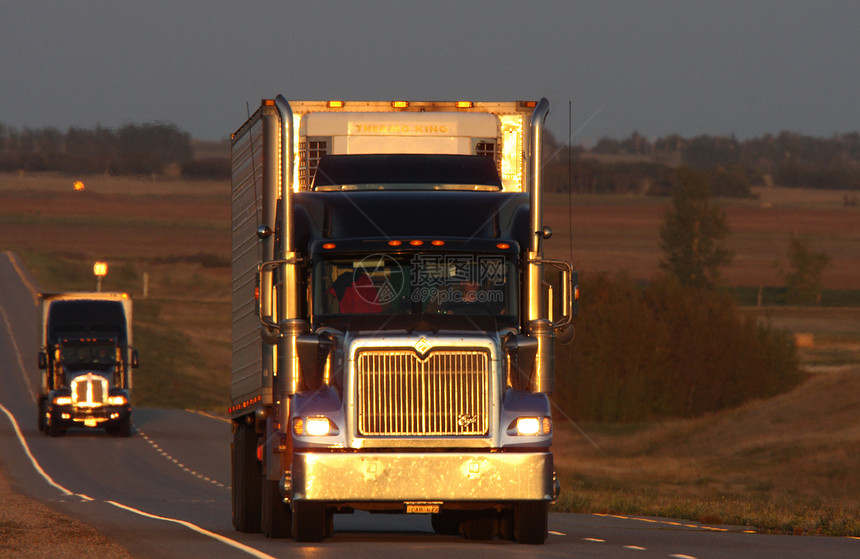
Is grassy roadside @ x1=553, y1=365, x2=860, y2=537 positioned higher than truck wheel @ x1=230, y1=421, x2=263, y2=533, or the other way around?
truck wheel @ x1=230, y1=421, x2=263, y2=533

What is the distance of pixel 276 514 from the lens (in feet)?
57.2

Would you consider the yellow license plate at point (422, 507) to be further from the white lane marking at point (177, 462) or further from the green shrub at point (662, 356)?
the green shrub at point (662, 356)

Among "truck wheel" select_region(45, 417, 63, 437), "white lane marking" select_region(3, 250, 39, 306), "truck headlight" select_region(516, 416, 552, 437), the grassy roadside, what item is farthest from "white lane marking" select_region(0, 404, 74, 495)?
"white lane marking" select_region(3, 250, 39, 306)

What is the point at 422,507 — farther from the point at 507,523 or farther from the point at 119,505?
the point at 119,505

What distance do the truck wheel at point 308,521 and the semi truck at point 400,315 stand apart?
2 cm

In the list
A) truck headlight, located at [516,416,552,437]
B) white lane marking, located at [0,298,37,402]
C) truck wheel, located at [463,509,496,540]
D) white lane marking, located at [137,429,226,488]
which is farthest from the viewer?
white lane marking, located at [0,298,37,402]

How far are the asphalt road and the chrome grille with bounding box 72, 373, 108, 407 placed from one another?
5.05 ft

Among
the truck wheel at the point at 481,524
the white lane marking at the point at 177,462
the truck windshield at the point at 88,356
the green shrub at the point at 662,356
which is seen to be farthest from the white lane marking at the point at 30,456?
the green shrub at the point at 662,356

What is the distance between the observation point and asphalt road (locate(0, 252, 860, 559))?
635 inches

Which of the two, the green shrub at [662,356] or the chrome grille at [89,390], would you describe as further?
the green shrub at [662,356]

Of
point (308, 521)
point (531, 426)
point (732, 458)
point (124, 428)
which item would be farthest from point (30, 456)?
point (732, 458)

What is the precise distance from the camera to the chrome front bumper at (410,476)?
600 inches

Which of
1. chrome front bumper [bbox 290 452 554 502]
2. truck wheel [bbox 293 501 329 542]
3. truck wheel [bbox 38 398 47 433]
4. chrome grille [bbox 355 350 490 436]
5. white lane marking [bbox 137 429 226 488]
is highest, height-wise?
chrome grille [bbox 355 350 490 436]

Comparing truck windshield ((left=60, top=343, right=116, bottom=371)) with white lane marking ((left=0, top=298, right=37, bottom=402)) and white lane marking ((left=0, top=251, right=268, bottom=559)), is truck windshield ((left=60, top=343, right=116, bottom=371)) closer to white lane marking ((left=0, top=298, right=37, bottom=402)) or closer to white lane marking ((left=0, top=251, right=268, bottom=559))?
white lane marking ((left=0, top=251, right=268, bottom=559))
